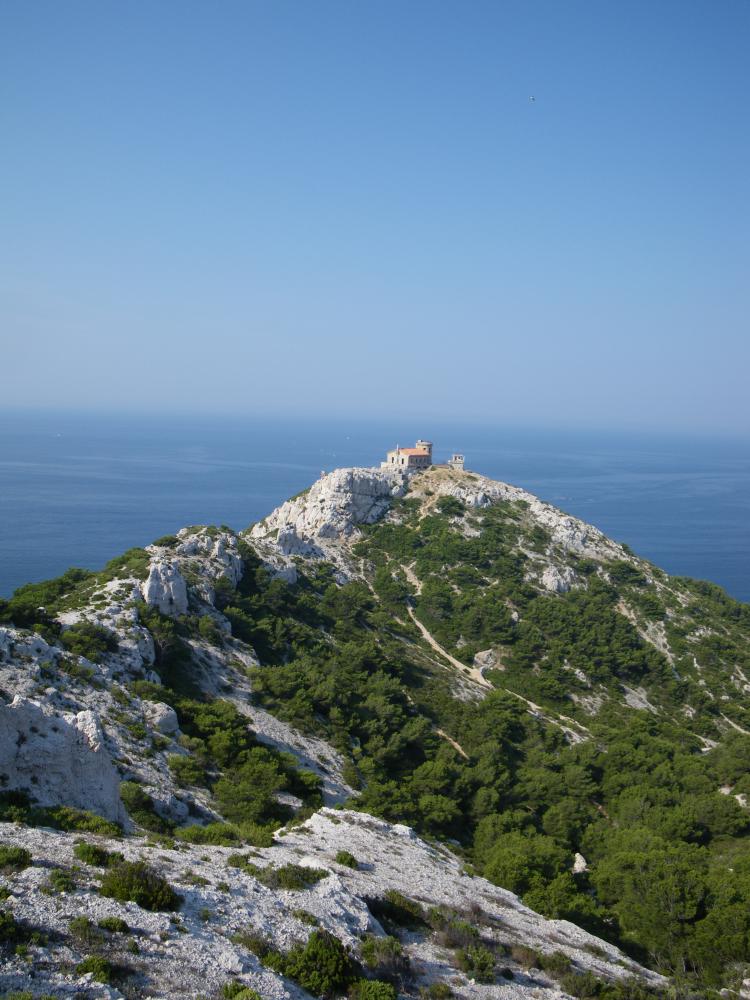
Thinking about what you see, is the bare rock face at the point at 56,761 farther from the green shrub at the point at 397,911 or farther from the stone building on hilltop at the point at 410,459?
the stone building on hilltop at the point at 410,459

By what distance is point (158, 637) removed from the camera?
36281 mm

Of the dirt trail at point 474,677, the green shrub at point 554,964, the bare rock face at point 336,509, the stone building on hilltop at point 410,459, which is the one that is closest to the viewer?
the green shrub at point 554,964

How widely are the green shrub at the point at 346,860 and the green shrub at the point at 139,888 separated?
6.83 metres

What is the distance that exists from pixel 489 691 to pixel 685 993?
3604 centimetres

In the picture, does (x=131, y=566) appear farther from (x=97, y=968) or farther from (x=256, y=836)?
(x=97, y=968)

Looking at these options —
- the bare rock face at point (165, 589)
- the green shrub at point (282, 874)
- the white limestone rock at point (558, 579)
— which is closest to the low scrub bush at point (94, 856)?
the green shrub at point (282, 874)

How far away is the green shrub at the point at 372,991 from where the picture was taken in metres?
13.3

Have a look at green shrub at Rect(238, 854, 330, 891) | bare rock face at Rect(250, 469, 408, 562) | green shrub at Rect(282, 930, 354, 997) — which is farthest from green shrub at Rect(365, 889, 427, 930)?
bare rock face at Rect(250, 469, 408, 562)

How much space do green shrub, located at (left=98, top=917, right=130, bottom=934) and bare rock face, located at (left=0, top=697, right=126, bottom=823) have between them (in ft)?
21.2

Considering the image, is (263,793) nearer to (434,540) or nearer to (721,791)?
(721,791)

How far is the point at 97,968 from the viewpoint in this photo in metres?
11.4

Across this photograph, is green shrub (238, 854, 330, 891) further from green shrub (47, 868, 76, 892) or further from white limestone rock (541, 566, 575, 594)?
white limestone rock (541, 566, 575, 594)

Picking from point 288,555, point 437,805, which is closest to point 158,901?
point 437,805

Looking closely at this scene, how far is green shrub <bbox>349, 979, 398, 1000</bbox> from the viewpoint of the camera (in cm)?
1334
